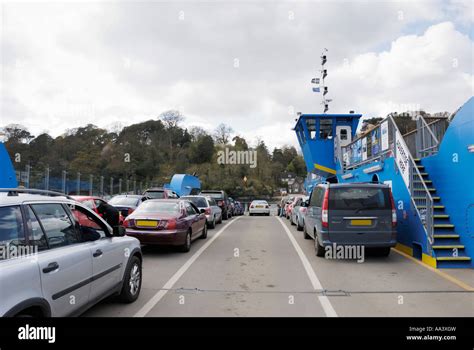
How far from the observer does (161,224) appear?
359 inches

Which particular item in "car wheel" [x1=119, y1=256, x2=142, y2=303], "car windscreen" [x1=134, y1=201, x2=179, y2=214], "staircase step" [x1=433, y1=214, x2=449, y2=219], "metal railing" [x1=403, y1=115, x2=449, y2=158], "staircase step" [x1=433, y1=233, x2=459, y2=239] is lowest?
"car wheel" [x1=119, y1=256, x2=142, y2=303]

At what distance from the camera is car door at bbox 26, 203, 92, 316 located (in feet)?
11.0

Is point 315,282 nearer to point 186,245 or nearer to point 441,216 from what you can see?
point 186,245

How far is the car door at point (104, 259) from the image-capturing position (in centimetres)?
429

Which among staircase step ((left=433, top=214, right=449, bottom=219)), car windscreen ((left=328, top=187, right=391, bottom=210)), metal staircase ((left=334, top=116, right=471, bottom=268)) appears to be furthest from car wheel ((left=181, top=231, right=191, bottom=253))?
staircase step ((left=433, top=214, right=449, bottom=219))

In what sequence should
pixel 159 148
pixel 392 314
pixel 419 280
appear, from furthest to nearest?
pixel 159 148 < pixel 419 280 < pixel 392 314

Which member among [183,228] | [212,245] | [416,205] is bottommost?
[212,245]

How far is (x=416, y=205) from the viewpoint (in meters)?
8.90

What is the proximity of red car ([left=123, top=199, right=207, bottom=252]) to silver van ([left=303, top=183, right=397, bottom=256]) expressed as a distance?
3.58m

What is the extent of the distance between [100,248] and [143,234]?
4646 millimetres

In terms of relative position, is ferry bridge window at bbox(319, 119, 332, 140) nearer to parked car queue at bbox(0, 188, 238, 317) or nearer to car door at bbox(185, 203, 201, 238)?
car door at bbox(185, 203, 201, 238)

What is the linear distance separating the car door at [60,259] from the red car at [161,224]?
4.94 meters
